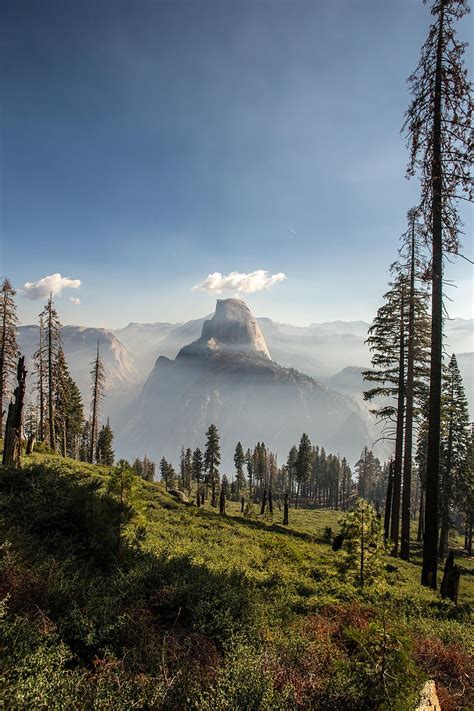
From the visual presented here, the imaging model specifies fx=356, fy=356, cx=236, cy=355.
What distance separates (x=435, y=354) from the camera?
1148 centimetres

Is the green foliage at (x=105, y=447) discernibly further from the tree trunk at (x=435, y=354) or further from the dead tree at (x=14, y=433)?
the tree trunk at (x=435, y=354)

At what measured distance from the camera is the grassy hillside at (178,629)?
4.59m

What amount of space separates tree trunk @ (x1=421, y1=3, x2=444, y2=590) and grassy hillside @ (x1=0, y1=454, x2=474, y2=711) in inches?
57.0

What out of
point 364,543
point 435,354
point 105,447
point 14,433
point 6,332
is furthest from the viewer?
point 105,447

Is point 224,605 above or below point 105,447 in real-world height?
above

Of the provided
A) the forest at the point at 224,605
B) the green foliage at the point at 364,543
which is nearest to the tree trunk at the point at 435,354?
the forest at the point at 224,605

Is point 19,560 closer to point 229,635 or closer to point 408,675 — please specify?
point 229,635

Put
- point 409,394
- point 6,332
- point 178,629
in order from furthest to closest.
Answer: point 6,332 → point 409,394 → point 178,629

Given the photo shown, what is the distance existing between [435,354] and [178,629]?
10295 millimetres

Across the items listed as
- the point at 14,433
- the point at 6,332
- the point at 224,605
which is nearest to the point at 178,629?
the point at 224,605

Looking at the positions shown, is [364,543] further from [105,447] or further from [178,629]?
[105,447]

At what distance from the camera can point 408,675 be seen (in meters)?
4.95

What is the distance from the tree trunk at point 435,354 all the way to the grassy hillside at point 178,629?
1448 mm

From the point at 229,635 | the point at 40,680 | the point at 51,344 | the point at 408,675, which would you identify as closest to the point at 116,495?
the point at 229,635
